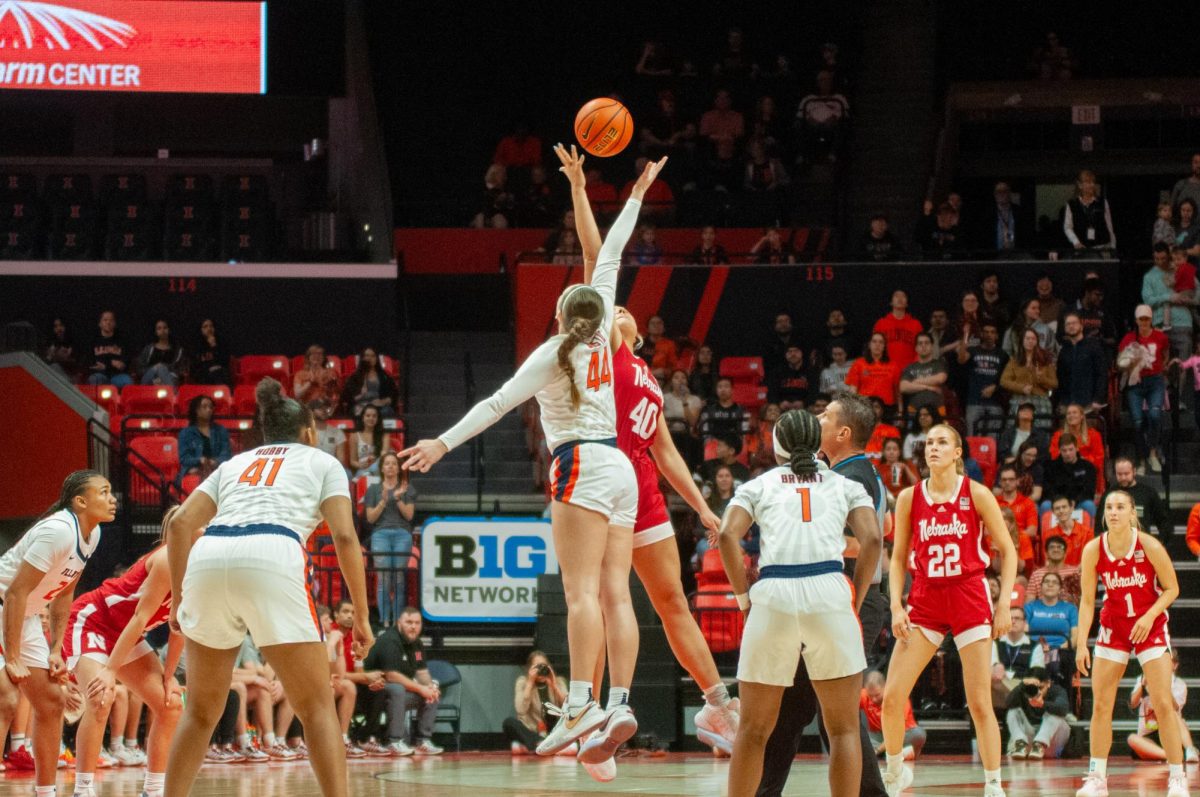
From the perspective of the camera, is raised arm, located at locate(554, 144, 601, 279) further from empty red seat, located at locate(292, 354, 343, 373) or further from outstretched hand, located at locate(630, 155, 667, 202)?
empty red seat, located at locate(292, 354, 343, 373)

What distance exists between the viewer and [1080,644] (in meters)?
10.0

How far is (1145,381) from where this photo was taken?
56.4 feet

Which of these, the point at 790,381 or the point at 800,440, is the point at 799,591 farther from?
the point at 790,381

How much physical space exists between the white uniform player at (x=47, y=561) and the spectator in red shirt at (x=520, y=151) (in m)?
14.7

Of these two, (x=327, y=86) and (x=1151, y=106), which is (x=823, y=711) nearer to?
(x=327, y=86)

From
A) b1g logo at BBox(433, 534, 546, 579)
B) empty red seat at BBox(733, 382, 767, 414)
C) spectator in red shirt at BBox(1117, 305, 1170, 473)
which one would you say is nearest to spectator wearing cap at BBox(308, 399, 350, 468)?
b1g logo at BBox(433, 534, 546, 579)

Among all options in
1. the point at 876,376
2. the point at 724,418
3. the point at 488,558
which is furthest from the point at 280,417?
the point at 876,376

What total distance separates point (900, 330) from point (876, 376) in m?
0.96

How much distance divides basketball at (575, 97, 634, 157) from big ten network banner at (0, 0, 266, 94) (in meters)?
13.1

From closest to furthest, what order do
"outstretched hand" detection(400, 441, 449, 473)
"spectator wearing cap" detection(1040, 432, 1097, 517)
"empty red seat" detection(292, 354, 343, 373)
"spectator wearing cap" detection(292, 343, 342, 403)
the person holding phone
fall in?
"outstretched hand" detection(400, 441, 449, 473) → the person holding phone → "spectator wearing cap" detection(1040, 432, 1097, 517) → "spectator wearing cap" detection(292, 343, 342, 403) → "empty red seat" detection(292, 354, 343, 373)

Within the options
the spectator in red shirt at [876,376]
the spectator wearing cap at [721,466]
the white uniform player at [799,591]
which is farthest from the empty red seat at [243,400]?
the white uniform player at [799,591]

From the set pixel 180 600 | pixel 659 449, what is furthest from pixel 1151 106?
pixel 180 600

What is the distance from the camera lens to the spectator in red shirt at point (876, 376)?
1738 centimetres

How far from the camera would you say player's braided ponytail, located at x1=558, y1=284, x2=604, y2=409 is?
23.2 feet
